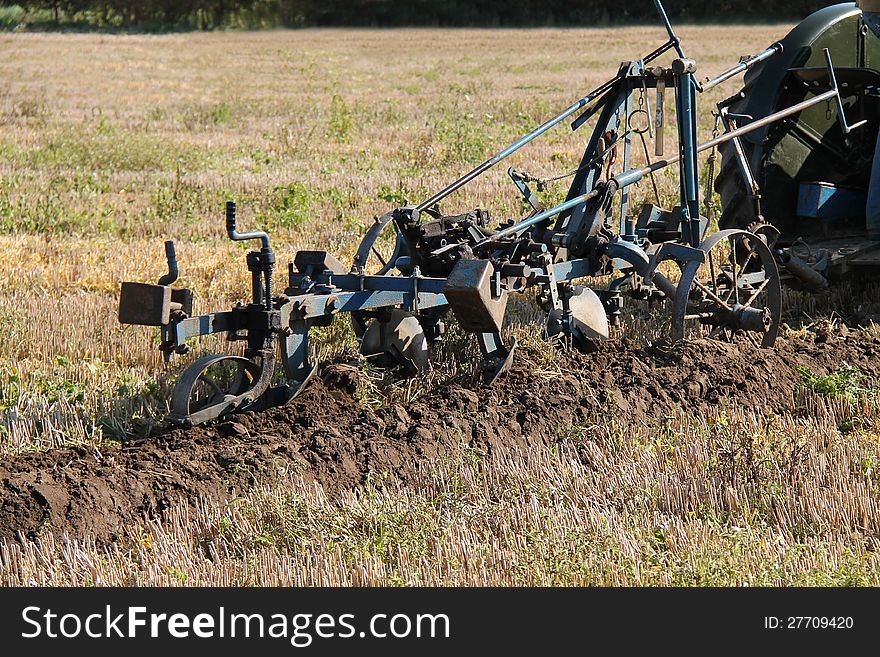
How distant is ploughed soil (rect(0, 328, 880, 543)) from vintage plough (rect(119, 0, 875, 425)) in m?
0.15

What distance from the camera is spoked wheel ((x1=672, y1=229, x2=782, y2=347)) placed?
5934 mm

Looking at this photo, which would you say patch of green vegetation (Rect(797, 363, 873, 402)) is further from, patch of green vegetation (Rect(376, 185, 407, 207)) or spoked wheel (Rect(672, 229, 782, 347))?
patch of green vegetation (Rect(376, 185, 407, 207))

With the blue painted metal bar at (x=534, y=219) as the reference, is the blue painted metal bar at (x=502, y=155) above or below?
above

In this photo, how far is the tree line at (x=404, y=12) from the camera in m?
42.6

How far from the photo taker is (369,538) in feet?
13.6

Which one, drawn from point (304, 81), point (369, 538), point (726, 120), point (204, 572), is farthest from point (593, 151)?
point (304, 81)

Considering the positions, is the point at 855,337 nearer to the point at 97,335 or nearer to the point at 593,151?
the point at 593,151

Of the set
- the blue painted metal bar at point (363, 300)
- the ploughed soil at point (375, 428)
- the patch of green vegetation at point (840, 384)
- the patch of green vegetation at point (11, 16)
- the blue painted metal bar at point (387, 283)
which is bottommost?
the ploughed soil at point (375, 428)

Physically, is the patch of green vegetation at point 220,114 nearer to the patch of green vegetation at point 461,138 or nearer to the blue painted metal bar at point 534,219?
the patch of green vegetation at point 461,138

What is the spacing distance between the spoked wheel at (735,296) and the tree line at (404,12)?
3746 centimetres

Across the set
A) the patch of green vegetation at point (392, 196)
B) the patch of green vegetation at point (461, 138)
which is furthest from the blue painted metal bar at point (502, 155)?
the patch of green vegetation at point (461, 138)

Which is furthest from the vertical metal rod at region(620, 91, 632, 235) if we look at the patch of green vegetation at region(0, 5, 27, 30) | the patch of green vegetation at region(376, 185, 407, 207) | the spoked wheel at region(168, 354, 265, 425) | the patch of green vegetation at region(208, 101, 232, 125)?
the patch of green vegetation at region(0, 5, 27, 30)

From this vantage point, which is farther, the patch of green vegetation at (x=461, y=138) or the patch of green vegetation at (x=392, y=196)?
the patch of green vegetation at (x=461, y=138)

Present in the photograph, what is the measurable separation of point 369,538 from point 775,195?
443 cm
